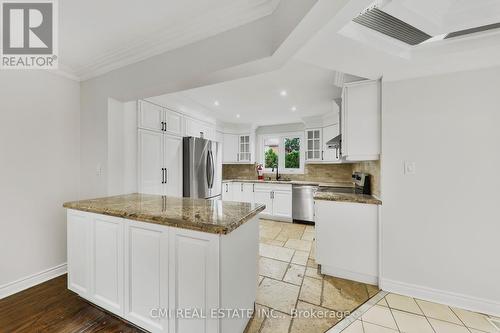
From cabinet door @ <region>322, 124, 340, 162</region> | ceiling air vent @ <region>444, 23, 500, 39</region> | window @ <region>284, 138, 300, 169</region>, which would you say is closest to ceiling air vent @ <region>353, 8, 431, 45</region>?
ceiling air vent @ <region>444, 23, 500, 39</region>

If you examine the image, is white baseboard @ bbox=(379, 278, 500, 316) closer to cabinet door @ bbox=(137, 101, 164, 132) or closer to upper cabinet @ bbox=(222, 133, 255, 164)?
cabinet door @ bbox=(137, 101, 164, 132)

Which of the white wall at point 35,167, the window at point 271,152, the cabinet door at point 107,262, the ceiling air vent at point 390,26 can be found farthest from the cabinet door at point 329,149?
the white wall at point 35,167

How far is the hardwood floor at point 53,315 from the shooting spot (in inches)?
62.1

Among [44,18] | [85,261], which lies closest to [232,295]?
[85,261]

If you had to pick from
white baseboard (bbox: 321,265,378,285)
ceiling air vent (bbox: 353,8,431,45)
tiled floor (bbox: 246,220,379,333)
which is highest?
ceiling air vent (bbox: 353,8,431,45)

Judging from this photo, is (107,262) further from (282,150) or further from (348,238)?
(282,150)

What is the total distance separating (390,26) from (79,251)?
10.6 feet

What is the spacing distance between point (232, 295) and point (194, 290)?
0.25 meters

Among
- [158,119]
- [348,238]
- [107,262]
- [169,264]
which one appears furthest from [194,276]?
[158,119]

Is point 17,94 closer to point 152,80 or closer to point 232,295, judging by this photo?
point 152,80

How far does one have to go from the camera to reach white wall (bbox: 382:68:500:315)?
1784mm

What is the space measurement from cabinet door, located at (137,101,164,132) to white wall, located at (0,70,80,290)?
0.75m

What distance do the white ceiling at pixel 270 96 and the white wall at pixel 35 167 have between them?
3.86 feet

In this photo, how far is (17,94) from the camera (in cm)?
207
